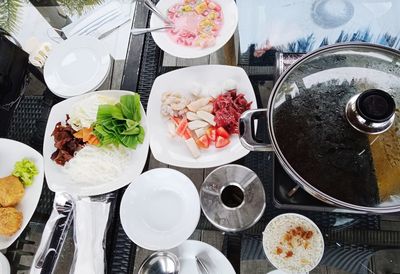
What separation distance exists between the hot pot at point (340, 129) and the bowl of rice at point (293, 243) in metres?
0.32

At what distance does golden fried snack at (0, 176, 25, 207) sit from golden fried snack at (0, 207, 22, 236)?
2 cm

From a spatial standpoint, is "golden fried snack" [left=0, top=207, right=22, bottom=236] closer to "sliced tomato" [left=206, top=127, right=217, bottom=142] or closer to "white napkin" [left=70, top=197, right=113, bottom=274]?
"white napkin" [left=70, top=197, right=113, bottom=274]

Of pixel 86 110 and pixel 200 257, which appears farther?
pixel 86 110

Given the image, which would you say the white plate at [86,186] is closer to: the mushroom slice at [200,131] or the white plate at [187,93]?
the white plate at [187,93]

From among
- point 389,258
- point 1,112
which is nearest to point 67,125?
point 1,112

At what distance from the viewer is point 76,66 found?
4.70 feet

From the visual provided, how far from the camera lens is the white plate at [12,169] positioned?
4.07 ft

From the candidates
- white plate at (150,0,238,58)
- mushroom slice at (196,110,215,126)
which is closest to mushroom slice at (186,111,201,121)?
mushroom slice at (196,110,215,126)

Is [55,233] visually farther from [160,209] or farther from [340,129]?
[340,129]

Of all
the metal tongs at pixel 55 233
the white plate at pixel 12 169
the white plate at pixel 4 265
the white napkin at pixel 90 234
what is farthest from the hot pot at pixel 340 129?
the white plate at pixel 4 265

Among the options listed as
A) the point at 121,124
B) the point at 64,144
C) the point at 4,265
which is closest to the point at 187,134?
the point at 121,124

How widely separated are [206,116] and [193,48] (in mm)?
297

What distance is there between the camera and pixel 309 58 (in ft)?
3.00

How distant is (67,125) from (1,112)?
0.39 m
